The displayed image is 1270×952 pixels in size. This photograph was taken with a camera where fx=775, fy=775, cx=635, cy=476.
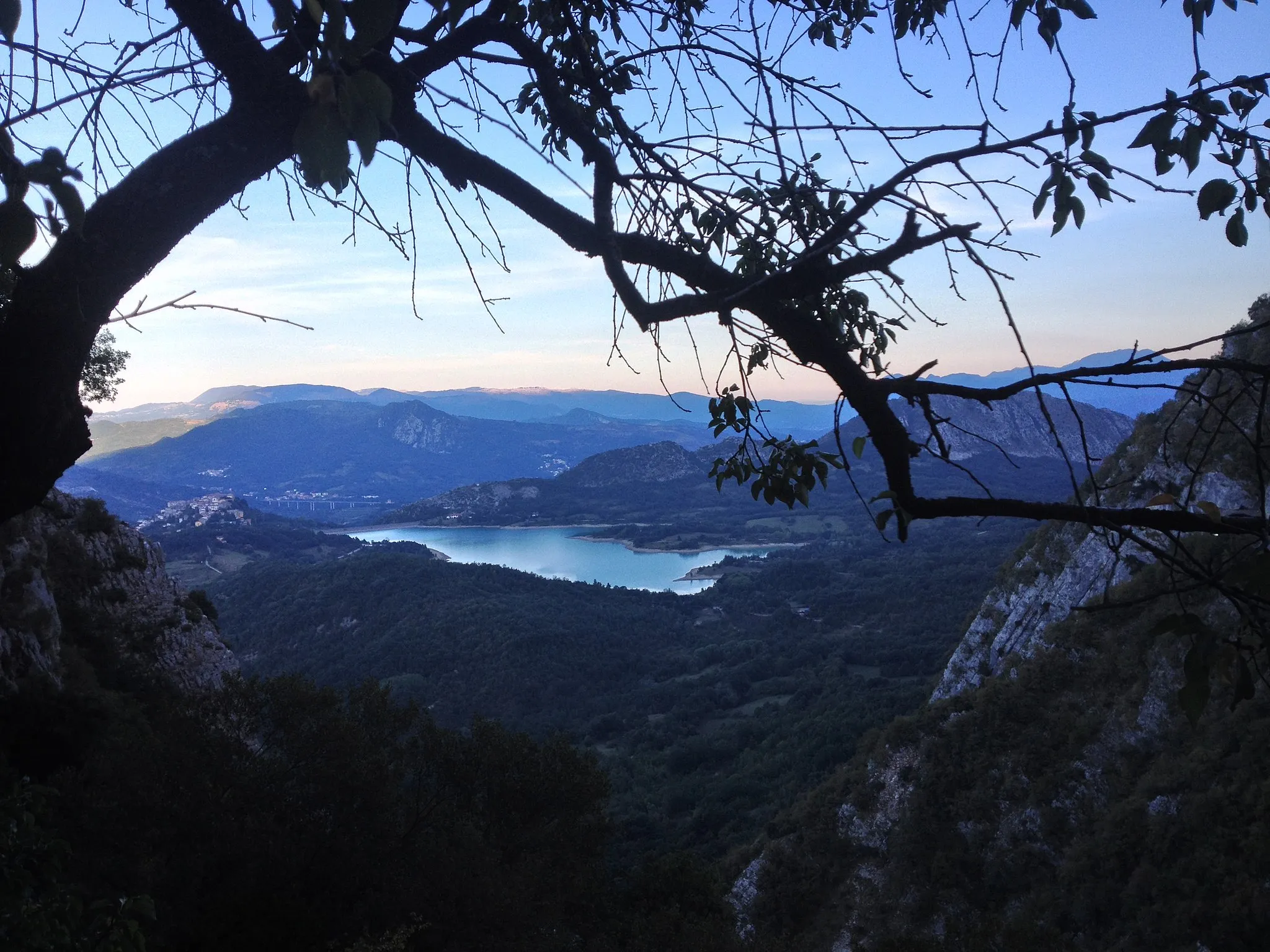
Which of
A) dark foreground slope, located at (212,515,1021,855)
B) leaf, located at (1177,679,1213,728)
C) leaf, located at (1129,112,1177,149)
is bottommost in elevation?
dark foreground slope, located at (212,515,1021,855)

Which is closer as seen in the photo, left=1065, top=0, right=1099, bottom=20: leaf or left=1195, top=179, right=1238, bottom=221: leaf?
left=1195, top=179, right=1238, bottom=221: leaf

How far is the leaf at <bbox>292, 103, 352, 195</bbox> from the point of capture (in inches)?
24.0

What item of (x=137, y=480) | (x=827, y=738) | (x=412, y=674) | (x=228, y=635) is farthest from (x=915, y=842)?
(x=137, y=480)

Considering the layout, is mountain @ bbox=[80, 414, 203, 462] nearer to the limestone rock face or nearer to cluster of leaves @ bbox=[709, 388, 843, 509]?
the limestone rock face

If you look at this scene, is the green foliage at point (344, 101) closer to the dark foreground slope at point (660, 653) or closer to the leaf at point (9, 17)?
the leaf at point (9, 17)

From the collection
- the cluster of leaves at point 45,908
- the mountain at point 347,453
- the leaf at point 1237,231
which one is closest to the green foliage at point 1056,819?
the cluster of leaves at point 45,908

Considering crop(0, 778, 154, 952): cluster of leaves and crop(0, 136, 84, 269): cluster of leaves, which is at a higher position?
crop(0, 136, 84, 269): cluster of leaves

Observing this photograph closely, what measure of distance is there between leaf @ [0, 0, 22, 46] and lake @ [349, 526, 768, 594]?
4211 cm

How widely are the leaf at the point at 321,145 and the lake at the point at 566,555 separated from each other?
42.1 m

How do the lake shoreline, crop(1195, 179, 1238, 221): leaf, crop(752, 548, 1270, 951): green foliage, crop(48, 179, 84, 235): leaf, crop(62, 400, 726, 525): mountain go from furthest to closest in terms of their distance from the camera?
crop(62, 400, 726, 525): mountain → the lake shoreline → crop(752, 548, 1270, 951): green foliage → crop(1195, 179, 1238, 221): leaf → crop(48, 179, 84, 235): leaf

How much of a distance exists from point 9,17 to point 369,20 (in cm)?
33

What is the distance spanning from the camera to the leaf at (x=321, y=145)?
0.61 metres

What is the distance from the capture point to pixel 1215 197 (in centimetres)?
120

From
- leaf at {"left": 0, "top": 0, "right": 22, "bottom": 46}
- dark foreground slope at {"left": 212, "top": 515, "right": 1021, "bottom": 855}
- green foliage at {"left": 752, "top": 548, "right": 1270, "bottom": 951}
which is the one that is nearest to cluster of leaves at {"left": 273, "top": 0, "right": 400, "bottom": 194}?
leaf at {"left": 0, "top": 0, "right": 22, "bottom": 46}
